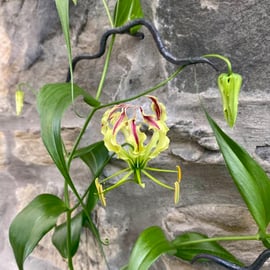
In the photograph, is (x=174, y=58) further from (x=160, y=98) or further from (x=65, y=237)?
(x=65, y=237)

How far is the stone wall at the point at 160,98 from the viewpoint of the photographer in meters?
0.77

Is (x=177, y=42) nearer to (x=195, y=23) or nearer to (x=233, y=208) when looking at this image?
(x=195, y=23)

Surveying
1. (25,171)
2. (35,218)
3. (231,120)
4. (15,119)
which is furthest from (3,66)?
(231,120)

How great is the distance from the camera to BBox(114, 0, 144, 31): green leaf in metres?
0.79

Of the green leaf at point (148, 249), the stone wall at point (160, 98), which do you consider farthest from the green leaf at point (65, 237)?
the green leaf at point (148, 249)

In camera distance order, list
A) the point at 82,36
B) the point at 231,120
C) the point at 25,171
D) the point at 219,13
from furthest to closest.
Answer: the point at 25,171 → the point at 82,36 → the point at 219,13 → the point at 231,120

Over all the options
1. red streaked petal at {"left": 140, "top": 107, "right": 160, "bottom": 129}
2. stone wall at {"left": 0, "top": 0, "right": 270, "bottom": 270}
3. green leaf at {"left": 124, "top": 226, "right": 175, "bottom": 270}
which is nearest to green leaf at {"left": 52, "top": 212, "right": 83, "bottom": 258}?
stone wall at {"left": 0, "top": 0, "right": 270, "bottom": 270}

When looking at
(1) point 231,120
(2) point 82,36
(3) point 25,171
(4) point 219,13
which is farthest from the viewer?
(3) point 25,171

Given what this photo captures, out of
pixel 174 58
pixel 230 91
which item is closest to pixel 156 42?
pixel 174 58

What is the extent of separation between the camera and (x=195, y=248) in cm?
79

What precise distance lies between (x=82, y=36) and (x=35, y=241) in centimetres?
41

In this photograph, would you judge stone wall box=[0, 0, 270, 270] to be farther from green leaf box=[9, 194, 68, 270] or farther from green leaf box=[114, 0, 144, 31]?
green leaf box=[9, 194, 68, 270]

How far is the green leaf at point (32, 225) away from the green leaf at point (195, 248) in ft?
0.64

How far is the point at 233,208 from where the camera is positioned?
81cm
